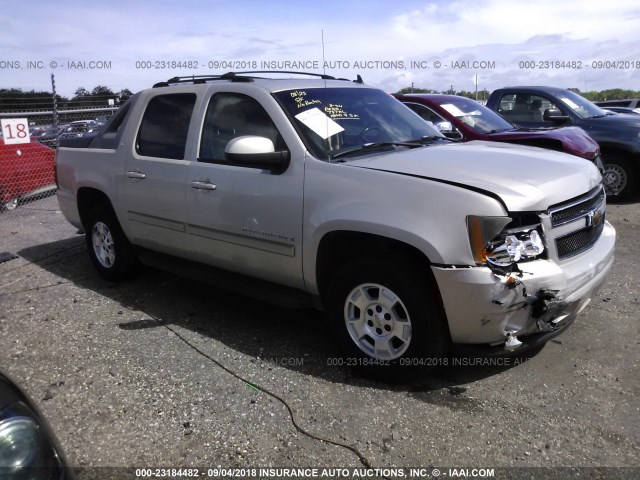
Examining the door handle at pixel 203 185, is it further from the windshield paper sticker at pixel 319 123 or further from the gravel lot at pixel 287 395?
the gravel lot at pixel 287 395

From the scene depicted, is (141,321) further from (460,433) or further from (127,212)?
(460,433)

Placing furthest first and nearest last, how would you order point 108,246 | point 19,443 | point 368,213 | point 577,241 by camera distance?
point 108,246, point 577,241, point 368,213, point 19,443

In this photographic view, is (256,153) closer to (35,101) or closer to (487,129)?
(487,129)

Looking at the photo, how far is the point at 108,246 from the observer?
5.38m

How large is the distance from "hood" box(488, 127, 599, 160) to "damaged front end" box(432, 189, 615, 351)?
355 cm

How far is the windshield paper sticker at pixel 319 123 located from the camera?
3.71 m

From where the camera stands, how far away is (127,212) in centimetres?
493

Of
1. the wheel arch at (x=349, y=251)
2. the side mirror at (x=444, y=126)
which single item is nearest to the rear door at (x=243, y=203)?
the wheel arch at (x=349, y=251)

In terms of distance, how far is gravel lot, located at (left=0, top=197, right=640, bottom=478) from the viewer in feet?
8.99

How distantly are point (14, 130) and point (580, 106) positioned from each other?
9.23 meters

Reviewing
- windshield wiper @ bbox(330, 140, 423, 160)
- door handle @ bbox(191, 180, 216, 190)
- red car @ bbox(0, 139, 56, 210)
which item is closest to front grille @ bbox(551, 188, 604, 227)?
windshield wiper @ bbox(330, 140, 423, 160)

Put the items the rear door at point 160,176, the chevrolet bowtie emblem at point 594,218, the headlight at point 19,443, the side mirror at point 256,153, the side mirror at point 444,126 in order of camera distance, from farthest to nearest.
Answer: the side mirror at point 444,126
the rear door at point 160,176
the side mirror at point 256,153
the chevrolet bowtie emblem at point 594,218
the headlight at point 19,443

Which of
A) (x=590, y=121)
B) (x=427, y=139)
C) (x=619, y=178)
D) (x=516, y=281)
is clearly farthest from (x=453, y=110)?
(x=516, y=281)

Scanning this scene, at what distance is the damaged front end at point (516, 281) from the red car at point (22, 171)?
27.0 feet
